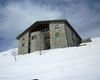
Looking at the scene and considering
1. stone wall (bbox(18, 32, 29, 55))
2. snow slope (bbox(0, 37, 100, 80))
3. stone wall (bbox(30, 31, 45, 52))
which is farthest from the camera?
stone wall (bbox(18, 32, 29, 55))

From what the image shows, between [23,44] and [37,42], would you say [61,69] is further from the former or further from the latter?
[23,44]

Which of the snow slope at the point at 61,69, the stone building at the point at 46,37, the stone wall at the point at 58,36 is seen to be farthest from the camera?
the stone building at the point at 46,37

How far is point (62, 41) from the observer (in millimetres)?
19688

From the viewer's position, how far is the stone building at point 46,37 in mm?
20116

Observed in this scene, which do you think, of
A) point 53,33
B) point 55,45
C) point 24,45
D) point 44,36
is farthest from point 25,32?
point 55,45

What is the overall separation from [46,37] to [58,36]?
397 cm

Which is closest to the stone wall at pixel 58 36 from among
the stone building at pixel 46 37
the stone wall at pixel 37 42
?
the stone building at pixel 46 37

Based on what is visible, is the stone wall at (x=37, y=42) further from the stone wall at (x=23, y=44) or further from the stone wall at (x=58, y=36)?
the stone wall at (x=58, y=36)

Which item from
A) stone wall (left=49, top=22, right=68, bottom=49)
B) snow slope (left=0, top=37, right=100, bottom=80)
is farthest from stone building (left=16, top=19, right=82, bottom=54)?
snow slope (left=0, top=37, right=100, bottom=80)

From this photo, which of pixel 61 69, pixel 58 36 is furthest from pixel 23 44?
pixel 61 69

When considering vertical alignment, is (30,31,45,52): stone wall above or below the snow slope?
above

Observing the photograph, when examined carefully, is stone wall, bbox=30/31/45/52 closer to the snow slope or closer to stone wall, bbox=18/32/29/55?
stone wall, bbox=18/32/29/55

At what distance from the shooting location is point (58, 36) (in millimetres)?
20625

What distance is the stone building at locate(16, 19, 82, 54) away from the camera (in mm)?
20116
